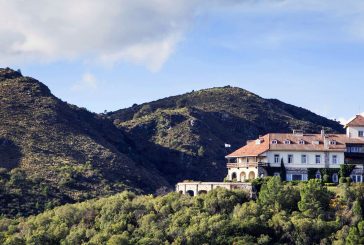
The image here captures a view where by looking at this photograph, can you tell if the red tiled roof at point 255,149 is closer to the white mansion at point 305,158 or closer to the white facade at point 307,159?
the white mansion at point 305,158

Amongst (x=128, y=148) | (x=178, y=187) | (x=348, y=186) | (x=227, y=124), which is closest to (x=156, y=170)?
(x=128, y=148)

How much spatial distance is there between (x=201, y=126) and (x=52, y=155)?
149 feet

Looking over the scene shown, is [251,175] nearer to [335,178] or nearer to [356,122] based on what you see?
[335,178]

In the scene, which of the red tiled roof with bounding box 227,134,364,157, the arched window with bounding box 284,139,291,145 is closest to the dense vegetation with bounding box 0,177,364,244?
the red tiled roof with bounding box 227,134,364,157

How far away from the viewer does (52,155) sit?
5044 inches

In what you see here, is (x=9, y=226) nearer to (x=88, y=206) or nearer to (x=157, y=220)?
(x=88, y=206)

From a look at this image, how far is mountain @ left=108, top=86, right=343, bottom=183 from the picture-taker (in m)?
156

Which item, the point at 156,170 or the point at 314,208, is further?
the point at 156,170

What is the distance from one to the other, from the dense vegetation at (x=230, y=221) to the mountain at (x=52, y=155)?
19.2 metres

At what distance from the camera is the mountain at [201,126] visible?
156 metres

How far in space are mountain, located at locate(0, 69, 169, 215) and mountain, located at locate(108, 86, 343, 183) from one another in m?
7.33

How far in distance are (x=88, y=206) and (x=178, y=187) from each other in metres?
10.2

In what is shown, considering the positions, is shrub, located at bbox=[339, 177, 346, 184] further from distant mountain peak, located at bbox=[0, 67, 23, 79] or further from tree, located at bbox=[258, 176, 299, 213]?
distant mountain peak, located at bbox=[0, 67, 23, 79]

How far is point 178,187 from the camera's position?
9856cm
